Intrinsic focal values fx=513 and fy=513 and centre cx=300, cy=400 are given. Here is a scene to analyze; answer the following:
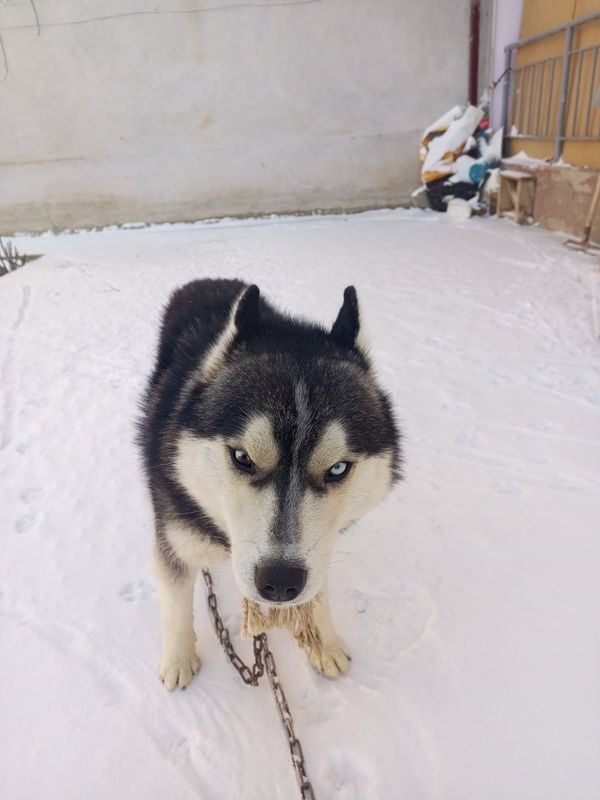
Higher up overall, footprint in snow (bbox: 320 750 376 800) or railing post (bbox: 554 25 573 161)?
railing post (bbox: 554 25 573 161)

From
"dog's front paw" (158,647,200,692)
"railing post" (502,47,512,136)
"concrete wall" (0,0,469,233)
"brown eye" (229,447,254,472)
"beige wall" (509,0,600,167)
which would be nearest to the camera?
"brown eye" (229,447,254,472)

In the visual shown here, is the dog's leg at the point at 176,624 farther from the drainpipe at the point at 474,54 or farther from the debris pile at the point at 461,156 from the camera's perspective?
the drainpipe at the point at 474,54

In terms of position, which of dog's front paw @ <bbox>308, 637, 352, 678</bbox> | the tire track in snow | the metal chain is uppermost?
the tire track in snow

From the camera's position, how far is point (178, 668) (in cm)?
203

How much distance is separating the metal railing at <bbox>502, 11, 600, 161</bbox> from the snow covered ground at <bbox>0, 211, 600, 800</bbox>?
14.0 ft

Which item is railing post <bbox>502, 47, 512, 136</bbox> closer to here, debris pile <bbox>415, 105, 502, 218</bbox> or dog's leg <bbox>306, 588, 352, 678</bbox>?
debris pile <bbox>415, 105, 502, 218</bbox>

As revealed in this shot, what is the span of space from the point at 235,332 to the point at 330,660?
4.39 feet

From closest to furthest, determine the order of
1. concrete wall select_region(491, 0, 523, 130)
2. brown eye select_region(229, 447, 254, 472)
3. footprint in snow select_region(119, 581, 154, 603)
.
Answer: brown eye select_region(229, 447, 254, 472) < footprint in snow select_region(119, 581, 154, 603) < concrete wall select_region(491, 0, 523, 130)

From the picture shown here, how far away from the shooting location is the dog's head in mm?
1445

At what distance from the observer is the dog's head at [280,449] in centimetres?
145

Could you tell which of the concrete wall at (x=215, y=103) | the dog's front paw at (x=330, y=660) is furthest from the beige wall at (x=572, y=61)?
the dog's front paw at (x=330, y=660)

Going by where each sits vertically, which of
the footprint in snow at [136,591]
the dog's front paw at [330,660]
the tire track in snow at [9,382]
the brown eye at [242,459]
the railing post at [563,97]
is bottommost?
the dog's front paw at [330,660]

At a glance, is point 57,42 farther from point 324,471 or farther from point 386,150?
point 324,471

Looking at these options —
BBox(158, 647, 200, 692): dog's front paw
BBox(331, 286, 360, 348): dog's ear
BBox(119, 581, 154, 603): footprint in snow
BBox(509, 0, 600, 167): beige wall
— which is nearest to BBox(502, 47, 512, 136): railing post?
BBox(509, 0, 600, 167): beige wall
